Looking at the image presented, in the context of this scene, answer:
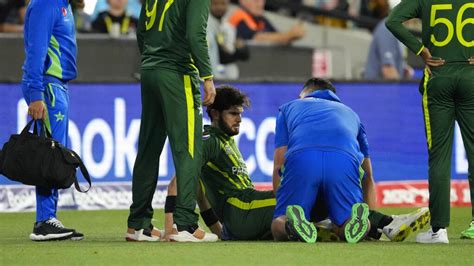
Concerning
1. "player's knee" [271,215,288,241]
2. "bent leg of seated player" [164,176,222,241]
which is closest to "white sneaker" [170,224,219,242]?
"bent leg of seated player" [164,176,222,241]

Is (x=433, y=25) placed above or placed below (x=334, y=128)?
above

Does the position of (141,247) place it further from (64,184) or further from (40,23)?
(40,23)

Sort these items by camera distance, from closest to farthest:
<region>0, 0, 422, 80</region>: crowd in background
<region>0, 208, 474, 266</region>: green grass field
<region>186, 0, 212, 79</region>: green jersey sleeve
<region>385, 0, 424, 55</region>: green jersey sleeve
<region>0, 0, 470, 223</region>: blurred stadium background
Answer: <region>0, 208, 474, 266</region>: green grass field < <region>186, 0, 212, 79</region>: green jersey sleeve < <region>385, 0, 424, 55</region>: green jersey sleeve < <region>0, 0, 470, 223</region>: blurred stadium background < <region>0, 0, 422, 80</region>: crowd in background

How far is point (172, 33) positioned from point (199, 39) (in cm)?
38

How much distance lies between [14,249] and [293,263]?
225 cm

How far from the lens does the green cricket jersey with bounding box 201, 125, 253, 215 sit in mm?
10562

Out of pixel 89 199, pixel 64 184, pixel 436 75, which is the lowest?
pixel 89 199

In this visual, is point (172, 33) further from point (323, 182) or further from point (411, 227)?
point (411, 227)

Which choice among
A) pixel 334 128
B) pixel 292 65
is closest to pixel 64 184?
pixel 334 128

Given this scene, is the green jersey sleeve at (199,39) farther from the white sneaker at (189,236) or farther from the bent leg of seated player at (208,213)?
the bent leg of seated player at (208,213)

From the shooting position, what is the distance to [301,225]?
9594 millimetres

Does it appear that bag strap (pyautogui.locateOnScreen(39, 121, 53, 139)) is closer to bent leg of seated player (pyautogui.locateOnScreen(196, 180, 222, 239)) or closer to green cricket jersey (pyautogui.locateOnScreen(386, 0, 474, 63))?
bent leg of seated player (pyautogui.locateOnScreen(196, 180, 222, 239))

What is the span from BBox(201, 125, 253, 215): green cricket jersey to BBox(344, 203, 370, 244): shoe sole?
1.19 m

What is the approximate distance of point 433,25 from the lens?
1037 cm
